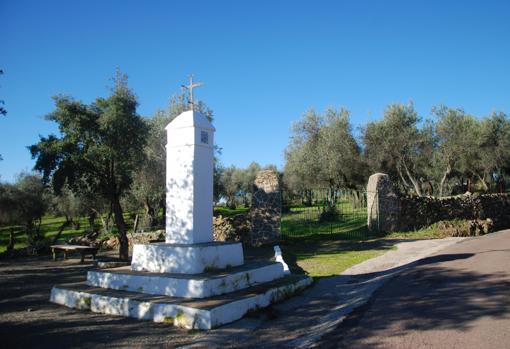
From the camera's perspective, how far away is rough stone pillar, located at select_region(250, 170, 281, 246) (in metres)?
15.2

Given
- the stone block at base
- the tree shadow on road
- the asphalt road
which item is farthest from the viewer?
the stone block at base

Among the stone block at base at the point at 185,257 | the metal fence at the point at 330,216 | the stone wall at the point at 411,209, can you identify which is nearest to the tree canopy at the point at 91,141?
the stone block at base at the point at 185,257

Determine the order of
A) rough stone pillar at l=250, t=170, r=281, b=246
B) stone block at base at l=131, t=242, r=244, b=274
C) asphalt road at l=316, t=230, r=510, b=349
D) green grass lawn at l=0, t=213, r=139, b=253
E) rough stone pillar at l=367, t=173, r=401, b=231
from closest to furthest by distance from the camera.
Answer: asphalt road at l=316, t=230, r=510, b=349, stone block at base at l=131, t=242, r=244, b=274, rough stone pillar at l=250, t=170, r=281, b=246, rough stone pillar at l=367, t=173, r=401, b=231, green grass lawn at l=0, t=213, r=139, b=253

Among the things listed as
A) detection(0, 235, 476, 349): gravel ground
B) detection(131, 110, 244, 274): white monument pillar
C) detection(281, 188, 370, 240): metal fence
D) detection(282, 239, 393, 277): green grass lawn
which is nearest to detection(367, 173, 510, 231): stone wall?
detection(281, 188, 370, 240): metal fence

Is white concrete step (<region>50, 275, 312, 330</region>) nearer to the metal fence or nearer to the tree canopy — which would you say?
the tree canopy

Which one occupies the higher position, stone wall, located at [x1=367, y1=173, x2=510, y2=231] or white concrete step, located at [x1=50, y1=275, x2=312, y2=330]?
stone wall, located at [x1=367, y1=173, x2=510, y2=231]

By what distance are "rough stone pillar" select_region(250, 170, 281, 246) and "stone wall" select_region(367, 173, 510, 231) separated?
14.2ft

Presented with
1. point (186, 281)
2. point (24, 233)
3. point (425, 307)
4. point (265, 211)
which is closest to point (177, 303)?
point (186, 281)

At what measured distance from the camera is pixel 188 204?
7336mm

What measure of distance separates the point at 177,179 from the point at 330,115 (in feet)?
74.3

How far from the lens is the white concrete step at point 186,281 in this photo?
608 cm

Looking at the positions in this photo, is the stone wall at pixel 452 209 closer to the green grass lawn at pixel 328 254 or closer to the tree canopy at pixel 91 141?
the green grass lawn at pixel 328 254

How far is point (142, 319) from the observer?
19.3 ft

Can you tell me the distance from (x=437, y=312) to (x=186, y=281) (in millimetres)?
3596
